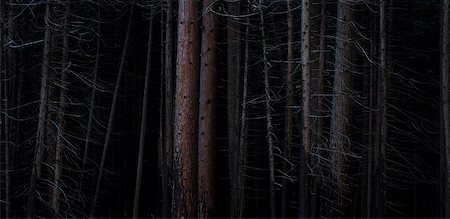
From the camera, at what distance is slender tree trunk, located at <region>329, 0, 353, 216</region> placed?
1046 centimetres

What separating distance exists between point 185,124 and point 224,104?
6324mm

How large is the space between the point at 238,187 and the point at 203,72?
3.92 meters

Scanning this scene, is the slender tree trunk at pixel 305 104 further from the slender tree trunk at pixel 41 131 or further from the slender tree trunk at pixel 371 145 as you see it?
the slender tree trunk at pixel 41 131

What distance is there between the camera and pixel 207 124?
37.1ft

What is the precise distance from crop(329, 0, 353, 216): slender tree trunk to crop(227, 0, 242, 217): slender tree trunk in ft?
12.3

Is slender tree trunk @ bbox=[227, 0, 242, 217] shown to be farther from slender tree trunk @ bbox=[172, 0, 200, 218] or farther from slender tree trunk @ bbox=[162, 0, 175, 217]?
slender tree trunk @ bbox=[172, 0, 200, 218]

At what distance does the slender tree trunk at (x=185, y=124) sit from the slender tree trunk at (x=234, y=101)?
131 inches

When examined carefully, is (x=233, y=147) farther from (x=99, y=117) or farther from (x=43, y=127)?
(x=99, y=117)

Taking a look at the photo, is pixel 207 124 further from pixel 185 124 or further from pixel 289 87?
pixel 289 87

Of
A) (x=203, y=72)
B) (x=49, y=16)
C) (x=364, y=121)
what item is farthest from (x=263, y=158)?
(x=49, y=16)

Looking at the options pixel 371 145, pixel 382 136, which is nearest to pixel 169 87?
pixel 382 136

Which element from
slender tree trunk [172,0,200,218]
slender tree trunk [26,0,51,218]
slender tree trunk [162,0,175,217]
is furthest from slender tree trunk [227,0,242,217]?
slender tree trunk [26,0,51,218]

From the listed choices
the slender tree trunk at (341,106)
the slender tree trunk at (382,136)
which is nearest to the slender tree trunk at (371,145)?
the slender tree trunk at (382,136)

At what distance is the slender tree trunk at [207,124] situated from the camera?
36.3 feet
